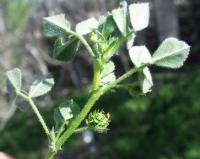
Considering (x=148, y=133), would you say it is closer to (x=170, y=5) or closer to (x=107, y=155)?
(x=107, y=155)

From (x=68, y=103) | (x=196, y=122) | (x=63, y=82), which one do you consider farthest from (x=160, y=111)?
(x=63, y=82)

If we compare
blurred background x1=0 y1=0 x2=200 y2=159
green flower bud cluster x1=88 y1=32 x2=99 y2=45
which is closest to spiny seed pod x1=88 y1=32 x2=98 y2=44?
green flower bud cluster x1=88 y1=32 x2=99 y2=45

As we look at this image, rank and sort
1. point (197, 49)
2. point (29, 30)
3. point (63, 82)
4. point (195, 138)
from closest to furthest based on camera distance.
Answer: point (195, 138) < point (29, 30) < point (197, 49) < point (63, 82)

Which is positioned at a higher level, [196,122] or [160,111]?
[196,122]

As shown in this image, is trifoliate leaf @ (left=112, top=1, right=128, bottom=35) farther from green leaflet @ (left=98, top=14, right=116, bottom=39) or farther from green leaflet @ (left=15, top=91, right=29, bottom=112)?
green leaflet @ (left=15, top=91, right=29, bottom=112)

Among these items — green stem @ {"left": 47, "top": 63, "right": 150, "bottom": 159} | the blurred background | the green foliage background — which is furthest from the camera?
the blurred background

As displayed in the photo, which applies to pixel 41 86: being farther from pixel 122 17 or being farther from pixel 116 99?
pixel 116 99

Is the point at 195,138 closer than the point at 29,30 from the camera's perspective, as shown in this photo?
Yes
